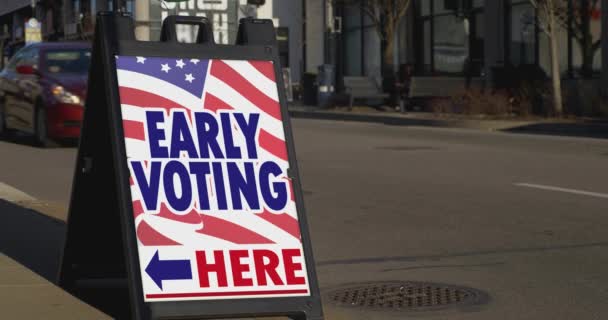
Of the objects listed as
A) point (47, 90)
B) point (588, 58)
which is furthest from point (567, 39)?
point (47, 90)

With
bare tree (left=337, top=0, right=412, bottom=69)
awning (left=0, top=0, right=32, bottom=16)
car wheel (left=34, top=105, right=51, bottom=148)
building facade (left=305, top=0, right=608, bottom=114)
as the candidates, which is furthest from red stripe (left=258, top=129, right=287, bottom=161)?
awning (left=0, top=0, right=32, bottom=16)

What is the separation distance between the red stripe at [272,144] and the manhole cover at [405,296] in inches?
50.2

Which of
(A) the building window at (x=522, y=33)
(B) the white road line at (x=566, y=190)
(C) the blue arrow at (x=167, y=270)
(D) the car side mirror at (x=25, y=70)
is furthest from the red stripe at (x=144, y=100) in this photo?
(A) the building window at (x=522, y=33)

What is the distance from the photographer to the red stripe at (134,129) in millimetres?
5328

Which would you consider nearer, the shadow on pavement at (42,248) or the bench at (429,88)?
the shadow on pavement at (42,248)

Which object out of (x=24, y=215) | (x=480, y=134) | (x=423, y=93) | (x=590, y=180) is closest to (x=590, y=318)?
(x=24, y=215)

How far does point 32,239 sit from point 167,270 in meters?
3.15

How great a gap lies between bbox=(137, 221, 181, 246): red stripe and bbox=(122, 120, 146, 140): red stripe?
408 millimetres

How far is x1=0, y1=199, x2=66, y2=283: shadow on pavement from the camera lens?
23.2ft

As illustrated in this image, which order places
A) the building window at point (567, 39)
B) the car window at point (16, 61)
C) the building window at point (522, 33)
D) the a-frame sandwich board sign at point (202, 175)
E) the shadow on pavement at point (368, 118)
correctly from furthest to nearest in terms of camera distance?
the building window at point (522, 33)
the building window at point (567, 39)
the shadow on pavement at point (368, 118)
the car window at point (16, 61)
the a-frame sandwich board sign at point (202, 175)

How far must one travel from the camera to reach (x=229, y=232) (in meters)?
5.34

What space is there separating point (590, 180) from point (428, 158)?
3.99 m

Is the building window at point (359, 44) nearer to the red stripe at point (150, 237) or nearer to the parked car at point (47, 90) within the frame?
the parked car at point (47, 90)

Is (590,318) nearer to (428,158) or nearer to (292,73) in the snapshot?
(428,158)
